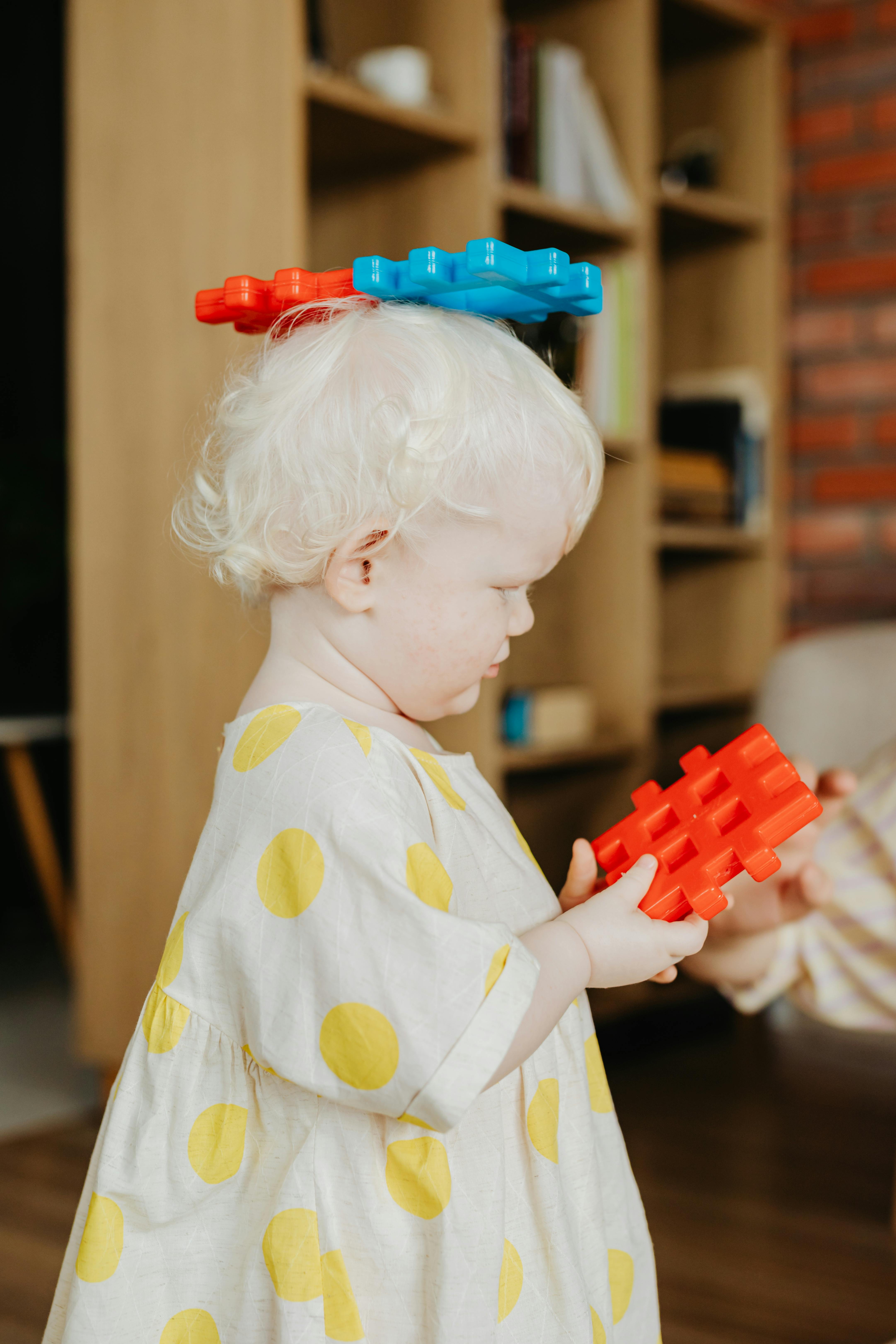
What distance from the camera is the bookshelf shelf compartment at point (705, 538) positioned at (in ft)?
8.14

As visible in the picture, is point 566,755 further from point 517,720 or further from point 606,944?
point 606,944

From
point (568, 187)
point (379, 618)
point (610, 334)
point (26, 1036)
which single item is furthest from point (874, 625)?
point (379, 618)

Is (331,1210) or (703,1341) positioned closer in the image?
(331,1210)

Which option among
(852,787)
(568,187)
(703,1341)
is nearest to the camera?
(852,787)

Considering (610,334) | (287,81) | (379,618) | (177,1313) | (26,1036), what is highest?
(287,81)

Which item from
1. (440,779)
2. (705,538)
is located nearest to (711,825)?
(440,779)

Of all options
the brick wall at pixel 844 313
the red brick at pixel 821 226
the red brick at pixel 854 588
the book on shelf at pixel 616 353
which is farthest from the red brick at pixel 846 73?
the red brick at pixel 854 588

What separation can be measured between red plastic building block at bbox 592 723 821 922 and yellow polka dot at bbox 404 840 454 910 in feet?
0.41

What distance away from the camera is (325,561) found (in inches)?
31.0

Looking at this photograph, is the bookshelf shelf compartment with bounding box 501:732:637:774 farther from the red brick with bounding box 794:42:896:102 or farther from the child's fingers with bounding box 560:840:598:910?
the red brick with bounding box 794:42:896:102

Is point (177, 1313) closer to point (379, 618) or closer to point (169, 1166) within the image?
point (169, 1166)

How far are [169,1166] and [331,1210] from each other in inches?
4.0

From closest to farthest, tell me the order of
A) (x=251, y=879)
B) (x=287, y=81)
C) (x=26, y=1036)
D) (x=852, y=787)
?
1. (x=251, y=879)
2. (x=852, y=787)
3. (x=287, y=81)
4. (x=26, y=1036)

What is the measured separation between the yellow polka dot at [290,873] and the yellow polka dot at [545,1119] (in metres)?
0.21
